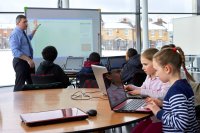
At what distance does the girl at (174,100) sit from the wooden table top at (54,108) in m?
0.17

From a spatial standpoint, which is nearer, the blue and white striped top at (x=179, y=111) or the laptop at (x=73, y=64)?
the blue and white striped top at (x=179, y=111)

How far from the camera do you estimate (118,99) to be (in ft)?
8.18

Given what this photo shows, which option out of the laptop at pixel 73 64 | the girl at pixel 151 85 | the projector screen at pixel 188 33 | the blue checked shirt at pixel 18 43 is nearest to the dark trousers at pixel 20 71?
the blue checked shirt at pixel 18 43

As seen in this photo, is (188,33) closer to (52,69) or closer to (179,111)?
(52,69)

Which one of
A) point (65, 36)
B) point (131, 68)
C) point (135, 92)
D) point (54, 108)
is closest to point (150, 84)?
point (135, 92)

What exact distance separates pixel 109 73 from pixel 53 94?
31.6 inches

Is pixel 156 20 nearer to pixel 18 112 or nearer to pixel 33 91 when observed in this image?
pixel 33 91

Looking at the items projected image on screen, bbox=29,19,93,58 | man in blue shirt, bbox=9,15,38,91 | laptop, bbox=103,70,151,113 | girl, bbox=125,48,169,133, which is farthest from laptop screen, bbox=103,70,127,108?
projected image on screen, bbox=29,19,93,58

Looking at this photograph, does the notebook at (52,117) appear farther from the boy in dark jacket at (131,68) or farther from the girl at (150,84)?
the boy in dark jacket at (131,68)

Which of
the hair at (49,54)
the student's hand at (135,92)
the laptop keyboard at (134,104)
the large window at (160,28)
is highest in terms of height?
the large window at (160,28)

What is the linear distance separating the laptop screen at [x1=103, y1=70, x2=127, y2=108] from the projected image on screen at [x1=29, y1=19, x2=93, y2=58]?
4215 millimetres

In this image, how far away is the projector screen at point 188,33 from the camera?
339 inches

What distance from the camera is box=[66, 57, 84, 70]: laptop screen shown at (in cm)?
611

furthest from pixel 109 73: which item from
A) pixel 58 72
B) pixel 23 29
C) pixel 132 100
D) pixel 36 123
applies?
pixel 23 29
